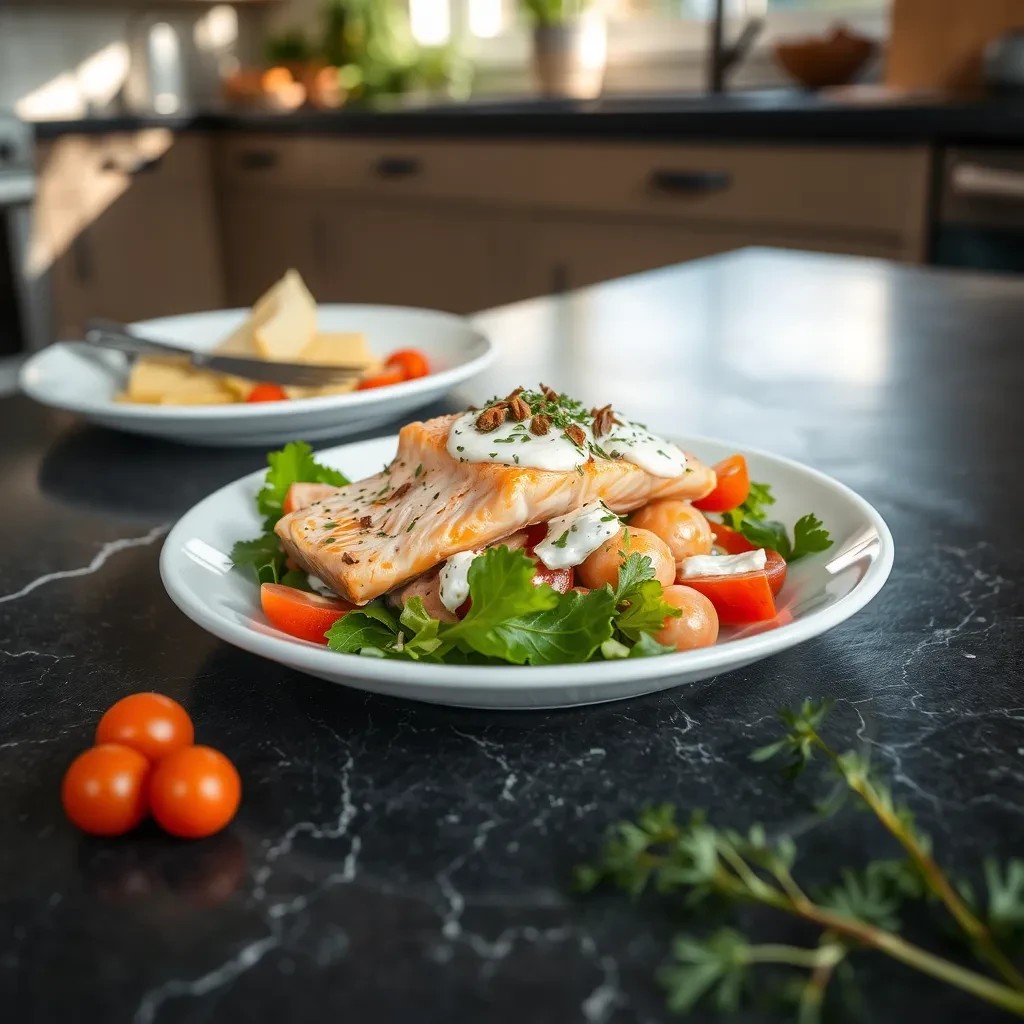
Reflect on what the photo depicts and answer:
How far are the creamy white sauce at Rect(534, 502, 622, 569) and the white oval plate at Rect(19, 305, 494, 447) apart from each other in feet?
1.68

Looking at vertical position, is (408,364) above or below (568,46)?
below

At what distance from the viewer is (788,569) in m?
0.87

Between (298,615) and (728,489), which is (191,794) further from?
(728,489)

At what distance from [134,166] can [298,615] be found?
4.05 metres

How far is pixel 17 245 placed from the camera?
4.10 meters

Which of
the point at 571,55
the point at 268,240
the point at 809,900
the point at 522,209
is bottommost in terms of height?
the point at 268,240

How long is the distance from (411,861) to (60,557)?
562mm

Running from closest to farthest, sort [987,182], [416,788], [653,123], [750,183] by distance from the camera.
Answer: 1. [416,788]
2. [987,182]
3. [750,183]
4. [653,123]

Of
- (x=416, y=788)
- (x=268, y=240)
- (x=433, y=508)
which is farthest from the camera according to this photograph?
(x=268, y=240)

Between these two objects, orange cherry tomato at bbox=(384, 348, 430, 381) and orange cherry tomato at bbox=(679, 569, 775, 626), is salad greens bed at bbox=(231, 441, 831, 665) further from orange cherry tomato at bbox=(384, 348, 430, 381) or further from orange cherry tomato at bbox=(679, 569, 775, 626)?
orange cherry tomato at bbox=(384, 348, 430, 381)

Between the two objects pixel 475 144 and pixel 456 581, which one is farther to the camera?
pixel 475 144

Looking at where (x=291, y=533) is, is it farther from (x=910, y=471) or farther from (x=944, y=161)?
(x=944, y=161)

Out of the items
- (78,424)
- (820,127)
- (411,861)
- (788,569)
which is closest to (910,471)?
(788,569)

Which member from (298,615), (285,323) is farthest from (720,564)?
(285,323)
